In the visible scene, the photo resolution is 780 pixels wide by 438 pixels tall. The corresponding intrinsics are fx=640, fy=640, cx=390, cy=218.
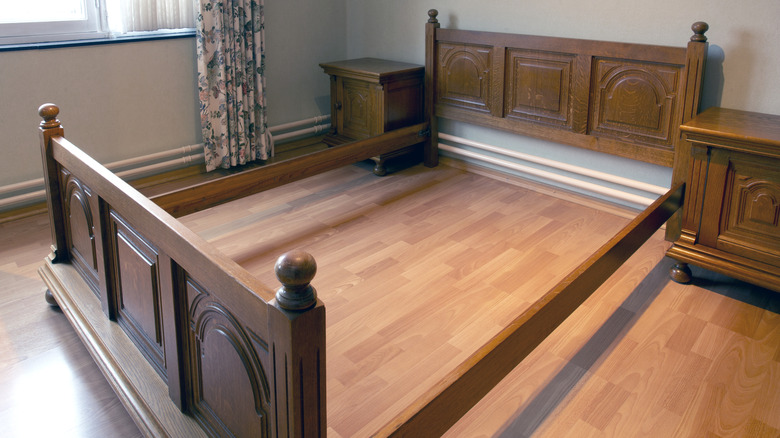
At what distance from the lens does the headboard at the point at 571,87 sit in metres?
2.91

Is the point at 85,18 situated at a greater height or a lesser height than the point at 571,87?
greater

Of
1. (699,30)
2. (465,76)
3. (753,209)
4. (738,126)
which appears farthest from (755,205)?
(465,76)

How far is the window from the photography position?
10.4ft

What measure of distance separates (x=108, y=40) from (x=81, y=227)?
5.24ft

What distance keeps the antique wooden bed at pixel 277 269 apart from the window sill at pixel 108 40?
1.15 metres

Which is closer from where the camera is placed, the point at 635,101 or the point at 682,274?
the point at 682,274

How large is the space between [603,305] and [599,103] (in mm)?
1160

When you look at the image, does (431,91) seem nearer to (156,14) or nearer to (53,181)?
(156,14)

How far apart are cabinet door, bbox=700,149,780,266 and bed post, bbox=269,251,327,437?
195cm

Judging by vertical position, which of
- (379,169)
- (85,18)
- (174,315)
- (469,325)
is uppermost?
(85,18)

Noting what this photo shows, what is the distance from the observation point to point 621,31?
3145 mm

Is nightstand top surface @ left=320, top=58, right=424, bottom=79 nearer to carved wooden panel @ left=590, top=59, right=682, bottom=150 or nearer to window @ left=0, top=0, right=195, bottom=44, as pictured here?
window @ left=0, top=0, right=195, bottom=44

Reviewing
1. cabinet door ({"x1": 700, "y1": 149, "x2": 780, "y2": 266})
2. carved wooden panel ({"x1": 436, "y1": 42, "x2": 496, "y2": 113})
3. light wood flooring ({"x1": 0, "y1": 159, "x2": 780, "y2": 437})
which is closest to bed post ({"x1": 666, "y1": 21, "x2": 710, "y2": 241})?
cabinet door ({"x1": 700, "y1": 149, "x2": 780, "y2": 266})

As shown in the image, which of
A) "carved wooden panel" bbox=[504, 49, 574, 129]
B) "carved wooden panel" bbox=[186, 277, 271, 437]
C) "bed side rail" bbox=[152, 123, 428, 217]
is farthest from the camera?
"carved wooden panel" bbox=[504, 49, 574, 129]
